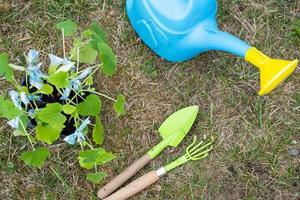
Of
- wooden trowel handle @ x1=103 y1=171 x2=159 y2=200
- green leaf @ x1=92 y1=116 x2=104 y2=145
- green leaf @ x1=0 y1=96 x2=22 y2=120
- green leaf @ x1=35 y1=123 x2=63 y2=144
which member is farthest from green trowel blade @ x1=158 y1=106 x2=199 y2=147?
green leaf @ x1=0 y1=96 x2=22 y2=120

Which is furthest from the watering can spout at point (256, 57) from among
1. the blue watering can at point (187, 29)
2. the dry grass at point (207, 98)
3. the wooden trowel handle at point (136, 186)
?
the wooden trowel handle at point (136, 186)

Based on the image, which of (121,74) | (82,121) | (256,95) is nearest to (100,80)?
(121,74)

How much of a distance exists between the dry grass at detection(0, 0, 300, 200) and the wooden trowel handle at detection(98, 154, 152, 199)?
43 mm

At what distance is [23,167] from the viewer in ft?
5.34

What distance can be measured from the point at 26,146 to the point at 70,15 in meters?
0.41

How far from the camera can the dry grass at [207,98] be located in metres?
1.64

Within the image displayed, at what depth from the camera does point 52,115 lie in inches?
52.6

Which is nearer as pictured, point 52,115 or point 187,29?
point 52,115

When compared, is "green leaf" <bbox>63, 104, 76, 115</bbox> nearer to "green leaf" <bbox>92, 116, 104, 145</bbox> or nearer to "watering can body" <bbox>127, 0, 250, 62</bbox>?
"green leaf" <bbox>92, 116, 104, 145</bbox>

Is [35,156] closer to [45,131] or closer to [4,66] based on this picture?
[45,131]

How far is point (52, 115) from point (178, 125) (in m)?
0.43

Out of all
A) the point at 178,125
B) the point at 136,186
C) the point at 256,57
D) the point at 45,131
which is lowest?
the point at 136,186

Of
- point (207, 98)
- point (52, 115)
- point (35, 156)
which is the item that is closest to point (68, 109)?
point (52, 115)

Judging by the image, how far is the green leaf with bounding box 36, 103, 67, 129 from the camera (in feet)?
4.34
